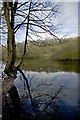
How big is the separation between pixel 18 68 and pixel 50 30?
2255mm

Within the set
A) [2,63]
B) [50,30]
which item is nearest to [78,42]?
[50,30]

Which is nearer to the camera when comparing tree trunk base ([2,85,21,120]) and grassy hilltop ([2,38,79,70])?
tree trunk base ([2,85,21,120])

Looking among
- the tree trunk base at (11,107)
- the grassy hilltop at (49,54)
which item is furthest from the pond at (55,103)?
the grassy hilltop at (49,54)

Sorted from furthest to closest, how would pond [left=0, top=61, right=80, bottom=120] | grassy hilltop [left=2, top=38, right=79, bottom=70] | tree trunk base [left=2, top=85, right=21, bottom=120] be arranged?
grassy hilltop [left=2, top=38, right=79, bottom=70], pond [left=0, top=61, right=80, bottom=120], tree trunk base [left=2, top=85, right=21, bottom=120]

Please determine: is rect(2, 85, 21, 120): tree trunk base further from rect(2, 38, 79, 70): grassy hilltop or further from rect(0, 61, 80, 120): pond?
rect(2, 38, 79, 70): grassy hilltop

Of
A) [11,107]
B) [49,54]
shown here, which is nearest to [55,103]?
[11,107]

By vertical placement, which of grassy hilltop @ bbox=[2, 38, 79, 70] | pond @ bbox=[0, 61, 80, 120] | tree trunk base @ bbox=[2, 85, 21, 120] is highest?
grassy hilltop @ bbox=[2, 38, 79, 70]

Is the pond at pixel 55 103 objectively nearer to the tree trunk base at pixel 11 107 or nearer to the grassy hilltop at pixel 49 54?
the tree trunk base at pixel 11 107

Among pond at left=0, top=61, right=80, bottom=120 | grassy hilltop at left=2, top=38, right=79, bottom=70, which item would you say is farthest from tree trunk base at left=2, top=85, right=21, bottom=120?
grassy hilltop at left=2, top=38, right=79, bottom=70

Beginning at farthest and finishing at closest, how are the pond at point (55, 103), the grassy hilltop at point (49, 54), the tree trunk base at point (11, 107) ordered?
the grassy hilltop at point (49, 54), the pond at point (55, 103), the tree trunk base at point (11, 107)

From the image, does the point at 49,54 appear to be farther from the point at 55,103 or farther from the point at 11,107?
the point at 11,107

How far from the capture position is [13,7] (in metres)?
7.68

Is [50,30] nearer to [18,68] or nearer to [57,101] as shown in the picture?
[18,68]

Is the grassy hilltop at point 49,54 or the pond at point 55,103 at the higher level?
the grassy hilltop at point 49,54
